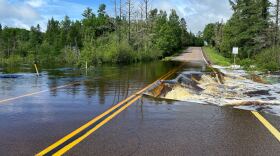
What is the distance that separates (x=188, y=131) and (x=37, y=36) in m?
142

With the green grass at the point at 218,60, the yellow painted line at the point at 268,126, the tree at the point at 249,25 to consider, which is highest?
the tree at the point at 249,25

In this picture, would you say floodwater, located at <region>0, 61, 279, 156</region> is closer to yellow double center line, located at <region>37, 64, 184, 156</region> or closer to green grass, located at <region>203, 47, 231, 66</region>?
yellow double center line, located at <region>37, 64, 184, 156</region>

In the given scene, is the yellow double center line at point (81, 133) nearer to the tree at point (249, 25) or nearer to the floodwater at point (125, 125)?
the floodwater at point (125, 125)

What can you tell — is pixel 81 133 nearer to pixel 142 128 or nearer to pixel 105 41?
pixel 142 128

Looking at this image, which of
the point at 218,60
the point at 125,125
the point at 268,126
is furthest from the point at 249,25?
the point at 125,125

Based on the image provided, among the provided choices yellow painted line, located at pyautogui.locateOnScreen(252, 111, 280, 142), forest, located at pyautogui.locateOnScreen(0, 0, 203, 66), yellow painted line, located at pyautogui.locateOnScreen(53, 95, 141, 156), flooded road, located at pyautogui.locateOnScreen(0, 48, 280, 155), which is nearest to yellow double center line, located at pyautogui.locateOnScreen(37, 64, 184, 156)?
yellow painted line, located at pyautogui.locateOnScreen(53, 95, 141, 156)

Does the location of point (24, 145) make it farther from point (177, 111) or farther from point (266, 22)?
point (266, 22)

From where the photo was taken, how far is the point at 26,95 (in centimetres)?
1366

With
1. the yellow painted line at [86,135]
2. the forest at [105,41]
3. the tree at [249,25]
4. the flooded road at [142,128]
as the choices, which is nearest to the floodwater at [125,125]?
the flooded road at [142,128]

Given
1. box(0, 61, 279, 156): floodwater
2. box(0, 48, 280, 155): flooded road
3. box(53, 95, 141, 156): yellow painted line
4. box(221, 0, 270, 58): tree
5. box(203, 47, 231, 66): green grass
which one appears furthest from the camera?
box(221, 0, 270, 58): tree

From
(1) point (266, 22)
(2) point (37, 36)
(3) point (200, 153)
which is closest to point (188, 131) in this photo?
(3) point (200, 153)

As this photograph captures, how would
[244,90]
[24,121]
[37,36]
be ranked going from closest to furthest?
[24,121]
[244,90]
[37,36]

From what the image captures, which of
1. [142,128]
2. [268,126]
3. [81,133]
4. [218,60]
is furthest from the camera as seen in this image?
[218,60]

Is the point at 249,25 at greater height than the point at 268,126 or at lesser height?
greater
